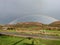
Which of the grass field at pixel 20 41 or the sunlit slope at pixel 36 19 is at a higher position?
the sunlit slope at pixel 36 19

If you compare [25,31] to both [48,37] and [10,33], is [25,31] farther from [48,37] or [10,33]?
[48,37]

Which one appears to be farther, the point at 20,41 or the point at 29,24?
the point at 29,24

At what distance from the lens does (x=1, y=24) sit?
641cm

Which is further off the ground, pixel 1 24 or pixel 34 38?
pixel 1 24

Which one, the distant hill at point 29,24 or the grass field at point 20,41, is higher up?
the distant hill at point 29,24

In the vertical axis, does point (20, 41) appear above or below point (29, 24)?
below

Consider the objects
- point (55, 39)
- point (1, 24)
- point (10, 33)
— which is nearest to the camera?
point (55, 39)

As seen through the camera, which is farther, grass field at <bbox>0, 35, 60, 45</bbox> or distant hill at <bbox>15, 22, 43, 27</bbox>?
distant hill at <bbox>15, 22, 43, 27</bbox>

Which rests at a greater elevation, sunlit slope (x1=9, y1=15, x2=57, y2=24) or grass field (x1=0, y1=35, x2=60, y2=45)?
sunlit slope (x1=9, y1=15, x2=57, y2=24)

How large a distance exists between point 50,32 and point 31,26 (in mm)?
757

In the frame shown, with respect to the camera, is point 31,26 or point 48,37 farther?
point 31,26

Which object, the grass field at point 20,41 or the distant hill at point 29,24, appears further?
the distant hill at point 29,24

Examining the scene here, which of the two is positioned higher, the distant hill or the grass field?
the distant hill

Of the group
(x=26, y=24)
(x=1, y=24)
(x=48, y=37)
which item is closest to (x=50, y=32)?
(x=48, y=37)
